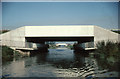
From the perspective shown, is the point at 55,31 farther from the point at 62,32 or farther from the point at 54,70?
the point at 54,70

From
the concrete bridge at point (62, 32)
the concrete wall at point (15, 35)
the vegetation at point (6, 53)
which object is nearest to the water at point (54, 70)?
the vegetation at point (6, 53)

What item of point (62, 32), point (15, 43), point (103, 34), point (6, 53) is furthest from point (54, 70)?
point (103, 34)

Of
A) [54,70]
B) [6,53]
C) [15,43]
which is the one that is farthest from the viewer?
[15,43]

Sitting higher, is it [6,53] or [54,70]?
[6,53]

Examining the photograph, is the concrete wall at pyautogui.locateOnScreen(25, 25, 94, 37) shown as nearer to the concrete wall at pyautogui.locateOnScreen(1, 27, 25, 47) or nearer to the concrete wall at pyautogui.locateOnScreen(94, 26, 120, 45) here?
the concrete wall at pyautogui.locateOnScreen(1, 27, 25, 47)

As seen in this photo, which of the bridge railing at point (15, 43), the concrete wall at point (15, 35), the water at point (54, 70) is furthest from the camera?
the concrete wall at point (15, 35)

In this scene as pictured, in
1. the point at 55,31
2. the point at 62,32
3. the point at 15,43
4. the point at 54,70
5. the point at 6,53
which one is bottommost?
the point at 54,70

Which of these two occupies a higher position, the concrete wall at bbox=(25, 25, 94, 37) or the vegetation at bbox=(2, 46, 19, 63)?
the concrete wall at bbox=(25, 25, 94, 37)

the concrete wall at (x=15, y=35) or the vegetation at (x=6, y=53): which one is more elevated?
the concrete wall at (x=15, y=35)

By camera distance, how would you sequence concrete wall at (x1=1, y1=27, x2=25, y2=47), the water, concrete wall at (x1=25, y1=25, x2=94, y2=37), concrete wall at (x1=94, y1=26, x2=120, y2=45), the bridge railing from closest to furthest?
the water → the bridge railing → concrete wall at (x1=94, y1=26, x2=120, y2=45) → concrete wall at (x1=25, y1=25, x2=94, y2=37) → concrete wall at (x1=1, y1=27, x2=25, y2=47)

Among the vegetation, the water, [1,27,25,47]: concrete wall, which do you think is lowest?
the water

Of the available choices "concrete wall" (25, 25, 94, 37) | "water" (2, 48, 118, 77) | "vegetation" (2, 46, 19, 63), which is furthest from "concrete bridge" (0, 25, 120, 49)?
"water" (2, 48, 118, 77)

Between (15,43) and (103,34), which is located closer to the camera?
(15,43)

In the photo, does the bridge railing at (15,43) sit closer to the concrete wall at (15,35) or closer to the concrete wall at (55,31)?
the concrete wall at (15,35)
